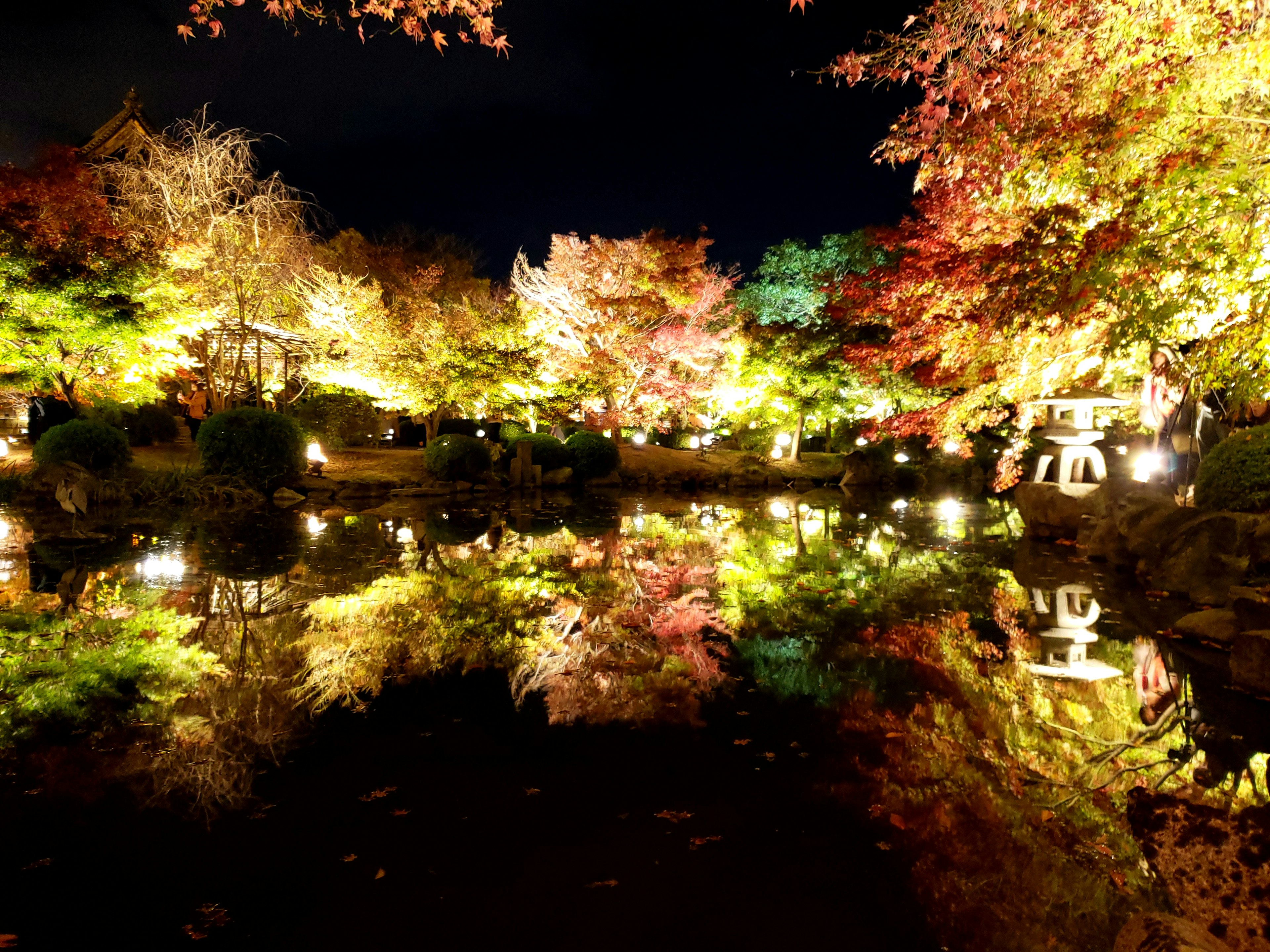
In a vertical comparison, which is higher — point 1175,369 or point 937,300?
point 937,300

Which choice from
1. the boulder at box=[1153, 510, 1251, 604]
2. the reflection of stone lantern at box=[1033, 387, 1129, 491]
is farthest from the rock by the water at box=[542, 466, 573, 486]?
the boulder at box=[1153, 510, 1251, 604]

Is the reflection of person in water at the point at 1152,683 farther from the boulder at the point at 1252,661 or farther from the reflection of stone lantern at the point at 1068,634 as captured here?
the boulder at the point at 1252,661

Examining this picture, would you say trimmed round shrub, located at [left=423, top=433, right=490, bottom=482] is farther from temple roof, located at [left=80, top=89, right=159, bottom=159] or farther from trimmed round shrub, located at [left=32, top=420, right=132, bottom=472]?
temple roof, located at [left=80, top=89, right=159, bottom=159]

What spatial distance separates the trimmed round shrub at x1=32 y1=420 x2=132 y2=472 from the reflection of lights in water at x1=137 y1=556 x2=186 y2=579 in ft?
21.7

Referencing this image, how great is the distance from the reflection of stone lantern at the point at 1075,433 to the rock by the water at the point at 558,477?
12.3 m

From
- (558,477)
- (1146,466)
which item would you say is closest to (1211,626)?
(1146,466)

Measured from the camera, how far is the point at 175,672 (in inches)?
163

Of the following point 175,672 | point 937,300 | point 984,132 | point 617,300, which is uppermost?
point 617,300

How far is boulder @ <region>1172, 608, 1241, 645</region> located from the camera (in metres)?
4.82

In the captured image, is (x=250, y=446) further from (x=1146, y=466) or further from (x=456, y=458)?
(x=1146, y=466)

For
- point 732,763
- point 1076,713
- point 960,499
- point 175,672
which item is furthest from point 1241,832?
point 960,499

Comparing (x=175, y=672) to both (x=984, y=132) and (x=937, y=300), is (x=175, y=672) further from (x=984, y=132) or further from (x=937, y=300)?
(x=937, y=300)

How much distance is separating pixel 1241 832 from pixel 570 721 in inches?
111

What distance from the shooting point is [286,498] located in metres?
14.5
